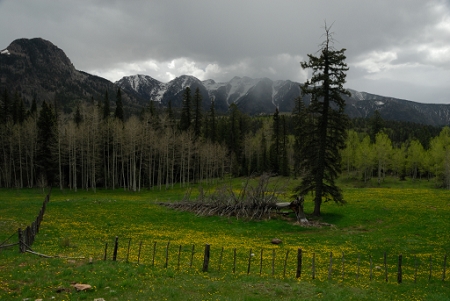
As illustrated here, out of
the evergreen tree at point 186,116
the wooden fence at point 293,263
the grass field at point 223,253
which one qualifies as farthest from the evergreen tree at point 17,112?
the wooden fence at point 293,263

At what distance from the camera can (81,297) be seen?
1117 centimetres

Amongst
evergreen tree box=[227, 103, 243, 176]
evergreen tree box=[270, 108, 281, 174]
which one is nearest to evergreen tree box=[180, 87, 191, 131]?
evergreen tree box=[227, 103, 243, 176]

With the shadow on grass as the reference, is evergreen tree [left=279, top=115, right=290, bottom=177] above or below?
above

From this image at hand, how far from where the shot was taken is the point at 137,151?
229 feet

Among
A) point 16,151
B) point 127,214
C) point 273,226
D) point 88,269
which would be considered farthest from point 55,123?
point 88,269

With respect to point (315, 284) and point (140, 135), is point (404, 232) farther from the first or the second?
point (140, 135)

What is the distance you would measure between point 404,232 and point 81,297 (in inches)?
1087

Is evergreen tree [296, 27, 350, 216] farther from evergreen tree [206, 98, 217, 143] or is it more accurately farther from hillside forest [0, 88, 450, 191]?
evergreen tree [206, 98, 217, 143]

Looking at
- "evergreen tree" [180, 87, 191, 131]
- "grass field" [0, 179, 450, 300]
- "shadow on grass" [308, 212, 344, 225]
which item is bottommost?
"shadow on grass" [308, 212, 344, 225]

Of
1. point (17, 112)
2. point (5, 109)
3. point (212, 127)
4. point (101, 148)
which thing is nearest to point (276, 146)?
point (212, 127)

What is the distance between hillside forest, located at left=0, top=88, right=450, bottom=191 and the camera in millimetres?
67375

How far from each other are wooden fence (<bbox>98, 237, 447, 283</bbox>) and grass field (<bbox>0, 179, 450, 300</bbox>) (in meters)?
0.08

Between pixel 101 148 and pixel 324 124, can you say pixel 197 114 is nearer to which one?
pixel 101 148

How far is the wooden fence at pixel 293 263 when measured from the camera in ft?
51.6
